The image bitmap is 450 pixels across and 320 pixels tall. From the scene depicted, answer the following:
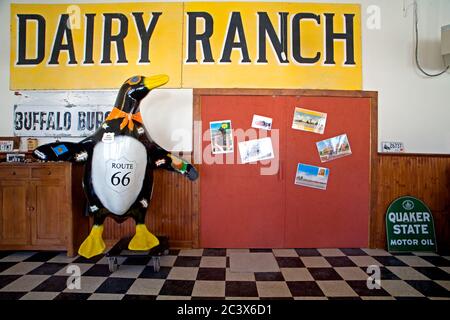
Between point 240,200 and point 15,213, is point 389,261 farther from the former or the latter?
point 15,213

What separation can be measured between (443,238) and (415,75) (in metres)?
1.73

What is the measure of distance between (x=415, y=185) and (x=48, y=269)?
→ 141 inches

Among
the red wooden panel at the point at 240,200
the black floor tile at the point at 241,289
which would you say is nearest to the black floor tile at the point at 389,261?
the red wooden panel at the point at 240,200

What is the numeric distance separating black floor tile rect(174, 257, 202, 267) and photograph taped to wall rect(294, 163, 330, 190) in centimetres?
125

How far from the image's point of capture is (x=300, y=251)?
107 inches

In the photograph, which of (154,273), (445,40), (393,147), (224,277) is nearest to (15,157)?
(154,273)

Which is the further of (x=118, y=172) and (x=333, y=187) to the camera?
(x=333, y=187)

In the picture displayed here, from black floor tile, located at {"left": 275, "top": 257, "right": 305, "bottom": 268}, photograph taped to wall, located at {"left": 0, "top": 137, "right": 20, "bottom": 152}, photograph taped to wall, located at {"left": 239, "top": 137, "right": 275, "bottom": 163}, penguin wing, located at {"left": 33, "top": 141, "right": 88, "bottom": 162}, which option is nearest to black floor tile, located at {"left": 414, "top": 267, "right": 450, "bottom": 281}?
black floor tile, located at {"left": 275, "top": 257, "right": 305, "bottom": 268}

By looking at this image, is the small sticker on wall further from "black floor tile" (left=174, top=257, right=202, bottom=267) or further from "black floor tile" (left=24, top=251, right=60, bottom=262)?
"black floor tile" (left=24, top=251, right=60, bottom=262)

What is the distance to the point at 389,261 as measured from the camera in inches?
98.4
